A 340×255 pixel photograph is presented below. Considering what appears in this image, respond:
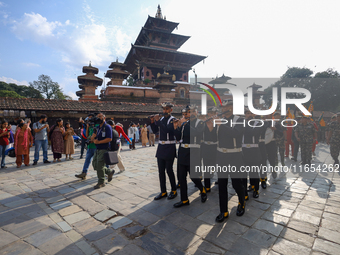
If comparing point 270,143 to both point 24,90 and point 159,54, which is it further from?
point 24,90

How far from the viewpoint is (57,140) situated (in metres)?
7.62

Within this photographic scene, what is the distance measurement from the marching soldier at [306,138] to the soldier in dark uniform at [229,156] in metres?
5.09

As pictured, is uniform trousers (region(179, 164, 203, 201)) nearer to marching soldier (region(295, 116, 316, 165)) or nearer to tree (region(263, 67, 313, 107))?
marching soldier (region(295, 116, 316, 165))

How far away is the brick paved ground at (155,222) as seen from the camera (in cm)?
231

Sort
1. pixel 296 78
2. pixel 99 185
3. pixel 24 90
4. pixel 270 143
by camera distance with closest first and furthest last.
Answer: pixel 99 185
pixel 270 143
pixel 296 78
pixel 24 90

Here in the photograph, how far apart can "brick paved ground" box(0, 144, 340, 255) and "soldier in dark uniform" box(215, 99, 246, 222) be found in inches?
10.6

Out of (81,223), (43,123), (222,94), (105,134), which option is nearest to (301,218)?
(81,223)

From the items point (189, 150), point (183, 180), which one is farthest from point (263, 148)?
point (183, 180)

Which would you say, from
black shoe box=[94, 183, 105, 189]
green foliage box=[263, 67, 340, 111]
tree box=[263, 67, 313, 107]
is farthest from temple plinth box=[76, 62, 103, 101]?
green foliage box=[263, 67, 340, 111]

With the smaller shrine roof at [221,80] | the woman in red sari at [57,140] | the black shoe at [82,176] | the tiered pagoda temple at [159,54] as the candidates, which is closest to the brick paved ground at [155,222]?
the black shoe at [82,176]

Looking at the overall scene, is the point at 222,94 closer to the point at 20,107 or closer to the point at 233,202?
the point at 20,107

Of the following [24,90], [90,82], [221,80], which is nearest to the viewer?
[90,82]

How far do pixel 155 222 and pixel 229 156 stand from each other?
5.37 feet

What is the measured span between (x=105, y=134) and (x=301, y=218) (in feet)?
14.0
